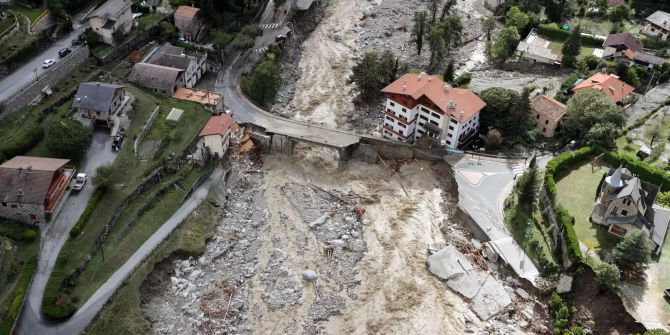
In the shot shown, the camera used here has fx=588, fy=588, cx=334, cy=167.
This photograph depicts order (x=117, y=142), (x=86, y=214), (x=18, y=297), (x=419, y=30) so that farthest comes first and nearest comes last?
(x=419, y=30)
(x=117, y=142)
(x=86, y=214)
(x=18, y=297)

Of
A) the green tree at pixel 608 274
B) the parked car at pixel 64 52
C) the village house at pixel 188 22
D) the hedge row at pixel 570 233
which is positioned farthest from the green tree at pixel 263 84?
the green tree at pixel 608 274

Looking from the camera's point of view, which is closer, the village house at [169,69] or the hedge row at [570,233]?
the hedge row at [570,233]

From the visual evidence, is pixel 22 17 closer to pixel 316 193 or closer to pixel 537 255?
pixel 316 193

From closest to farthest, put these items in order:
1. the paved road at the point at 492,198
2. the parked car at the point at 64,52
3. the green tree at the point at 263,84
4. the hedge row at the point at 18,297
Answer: the hedge row at the point at 18,297 < the paved road at the point at 492,198 < the parked car at the point at 64,52 < the green tree at the point at 263,84

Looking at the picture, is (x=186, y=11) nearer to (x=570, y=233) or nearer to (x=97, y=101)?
(x=97, y=101)

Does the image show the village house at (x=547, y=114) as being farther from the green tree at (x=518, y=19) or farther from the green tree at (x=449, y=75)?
the green tree at (x=518, y=19)

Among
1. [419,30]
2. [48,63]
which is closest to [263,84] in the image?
[48,63]

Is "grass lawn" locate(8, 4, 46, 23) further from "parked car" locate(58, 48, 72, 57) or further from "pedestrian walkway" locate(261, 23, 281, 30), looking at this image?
"pedestrian walkway" locate(261, 23, 281, 30)
